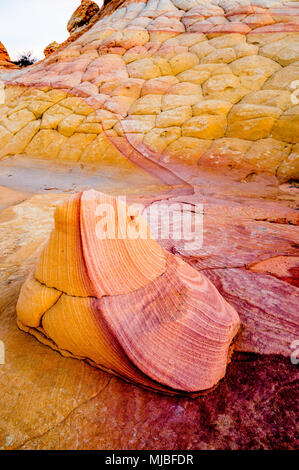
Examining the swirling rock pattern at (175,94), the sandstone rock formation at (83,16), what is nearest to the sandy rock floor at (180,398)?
the swirling rock pattern at (175,94)

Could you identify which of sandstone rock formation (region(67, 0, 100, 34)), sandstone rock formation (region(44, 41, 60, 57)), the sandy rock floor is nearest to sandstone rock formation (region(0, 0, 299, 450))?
the sandy rock floor

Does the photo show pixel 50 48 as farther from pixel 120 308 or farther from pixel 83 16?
pixel 120 308

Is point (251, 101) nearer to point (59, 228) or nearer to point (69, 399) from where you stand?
point (59, 228)

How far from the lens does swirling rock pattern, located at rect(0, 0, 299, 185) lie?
4219 millimetres

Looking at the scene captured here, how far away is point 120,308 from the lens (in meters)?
1.00

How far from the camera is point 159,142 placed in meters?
4.57

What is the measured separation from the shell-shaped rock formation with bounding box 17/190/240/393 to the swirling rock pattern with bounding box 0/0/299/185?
120 inches

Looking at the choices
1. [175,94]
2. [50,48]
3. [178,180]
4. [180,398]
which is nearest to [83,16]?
[50,48]

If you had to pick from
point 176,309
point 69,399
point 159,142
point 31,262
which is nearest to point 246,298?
point 176,309

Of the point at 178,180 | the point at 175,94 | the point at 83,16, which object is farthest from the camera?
the point at 83,16

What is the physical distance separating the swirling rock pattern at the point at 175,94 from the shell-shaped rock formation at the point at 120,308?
3.06 m

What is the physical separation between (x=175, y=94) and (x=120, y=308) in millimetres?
5200
